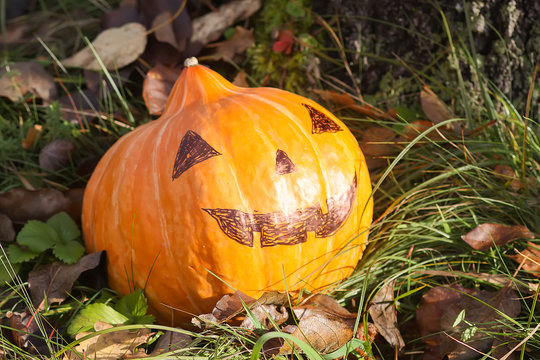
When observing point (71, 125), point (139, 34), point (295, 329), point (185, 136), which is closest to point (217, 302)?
point (295, 329)

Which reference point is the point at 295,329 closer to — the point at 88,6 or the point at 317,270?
the point at 317,270

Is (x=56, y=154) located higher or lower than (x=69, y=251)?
higher

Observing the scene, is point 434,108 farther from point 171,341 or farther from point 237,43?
point 171,341

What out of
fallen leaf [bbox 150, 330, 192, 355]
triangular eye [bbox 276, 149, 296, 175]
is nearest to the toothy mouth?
triangular eye [bbox 276, 149, 296, 175]

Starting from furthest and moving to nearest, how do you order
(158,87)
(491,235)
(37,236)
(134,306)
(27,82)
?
(27,82), (158,87), (37,236), (491,235), (134,306)

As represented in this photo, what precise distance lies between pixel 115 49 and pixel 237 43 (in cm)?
75

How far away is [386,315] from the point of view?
6.11ft

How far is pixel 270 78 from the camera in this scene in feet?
9.90

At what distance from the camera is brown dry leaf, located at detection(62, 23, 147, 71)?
3.09 m

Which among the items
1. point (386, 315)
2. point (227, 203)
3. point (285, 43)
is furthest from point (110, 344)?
point (285, 43)

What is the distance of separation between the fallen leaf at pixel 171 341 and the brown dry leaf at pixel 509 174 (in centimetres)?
137

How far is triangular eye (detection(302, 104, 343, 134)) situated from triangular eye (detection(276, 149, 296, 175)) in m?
0.19

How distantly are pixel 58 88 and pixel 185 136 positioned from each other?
5.68 feet

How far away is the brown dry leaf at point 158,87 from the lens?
279 centimetres
